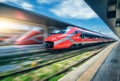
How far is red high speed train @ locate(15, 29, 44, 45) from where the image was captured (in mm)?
14233

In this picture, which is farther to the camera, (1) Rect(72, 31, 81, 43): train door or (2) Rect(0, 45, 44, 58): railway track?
(1) Rect(72, 31, 81, 43): train door

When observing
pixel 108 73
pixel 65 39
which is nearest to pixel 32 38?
pixel 65 39

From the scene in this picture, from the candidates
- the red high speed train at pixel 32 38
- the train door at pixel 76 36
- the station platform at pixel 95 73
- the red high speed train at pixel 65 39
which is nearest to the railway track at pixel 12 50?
the red high speed train at pixel 32 38

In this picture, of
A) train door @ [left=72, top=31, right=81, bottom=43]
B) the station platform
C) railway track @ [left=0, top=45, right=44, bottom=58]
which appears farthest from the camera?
train door @ [left=72, top=31, right=81, bottom=43]

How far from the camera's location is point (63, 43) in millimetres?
12656

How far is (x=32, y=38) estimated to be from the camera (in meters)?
15.8

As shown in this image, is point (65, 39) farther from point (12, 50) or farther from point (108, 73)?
point (108, 73)

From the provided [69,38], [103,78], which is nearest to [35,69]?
[103,78]

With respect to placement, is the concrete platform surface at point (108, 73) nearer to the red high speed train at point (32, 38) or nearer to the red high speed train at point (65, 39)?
the red high speed train at point (65, 39)

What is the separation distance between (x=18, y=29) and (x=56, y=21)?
4.28m

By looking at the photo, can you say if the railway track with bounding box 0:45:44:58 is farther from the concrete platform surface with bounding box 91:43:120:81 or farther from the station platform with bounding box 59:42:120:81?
the concrete platform surface with bounding box 91:43:120:81

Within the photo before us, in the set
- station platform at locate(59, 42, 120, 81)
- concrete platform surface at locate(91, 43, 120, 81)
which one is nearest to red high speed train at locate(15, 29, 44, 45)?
station platform at locate(59, 42, 120, 81)

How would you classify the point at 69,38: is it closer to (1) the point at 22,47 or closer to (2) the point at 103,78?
(1) the point at 22,47

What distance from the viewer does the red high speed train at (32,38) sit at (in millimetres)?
14233
